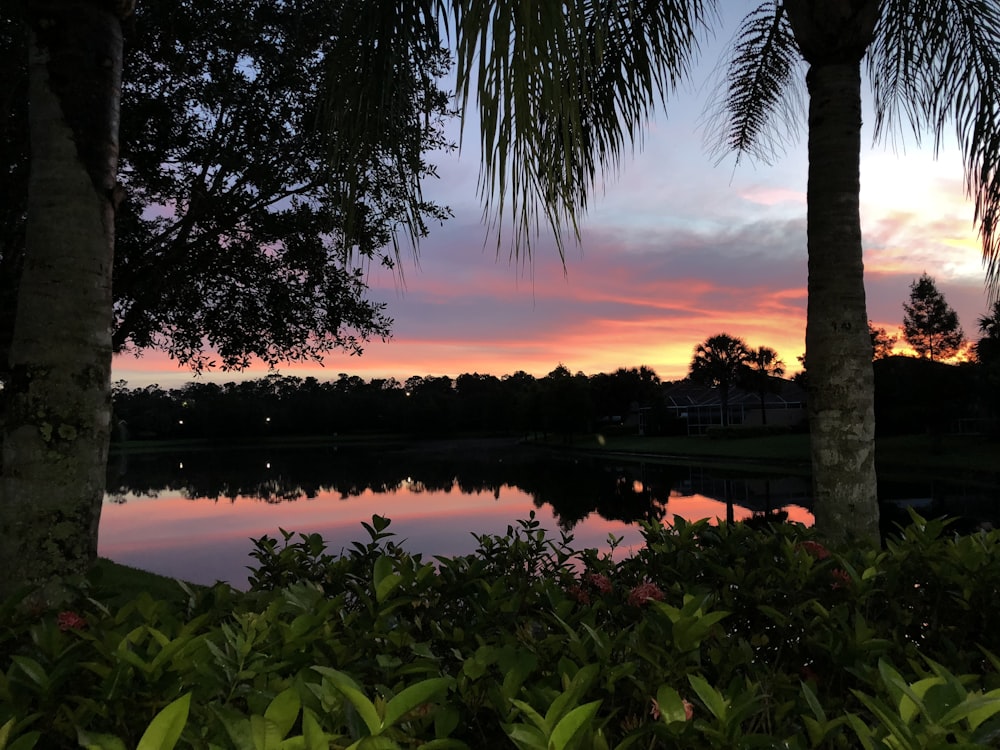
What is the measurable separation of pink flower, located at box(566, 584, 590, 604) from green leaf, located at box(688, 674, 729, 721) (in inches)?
52.4

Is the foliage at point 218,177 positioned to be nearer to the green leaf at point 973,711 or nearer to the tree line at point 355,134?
the tree line at point 355,134

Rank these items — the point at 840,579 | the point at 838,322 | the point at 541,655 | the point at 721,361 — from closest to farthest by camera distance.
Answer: the point at 541,655 → the point at 840,579 → the point at 838,322 → the point at 721,361

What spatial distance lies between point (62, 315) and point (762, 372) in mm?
71737

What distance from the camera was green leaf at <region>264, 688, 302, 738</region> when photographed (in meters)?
1.21

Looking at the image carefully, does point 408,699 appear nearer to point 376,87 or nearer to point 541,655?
point 541,655

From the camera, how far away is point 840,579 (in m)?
2.79

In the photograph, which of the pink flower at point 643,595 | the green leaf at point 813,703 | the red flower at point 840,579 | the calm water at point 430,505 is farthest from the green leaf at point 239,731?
the calm water at point 430,505

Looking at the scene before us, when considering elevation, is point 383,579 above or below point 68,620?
above

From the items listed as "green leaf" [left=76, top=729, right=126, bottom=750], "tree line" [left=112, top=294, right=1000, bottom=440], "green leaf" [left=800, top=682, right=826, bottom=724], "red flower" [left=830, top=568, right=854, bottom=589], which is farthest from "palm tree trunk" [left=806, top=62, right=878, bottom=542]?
"tree line" [left=112, top=294, right=1000, bottom=440]

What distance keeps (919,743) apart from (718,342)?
73044 millimetres

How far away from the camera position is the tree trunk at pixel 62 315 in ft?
9.84

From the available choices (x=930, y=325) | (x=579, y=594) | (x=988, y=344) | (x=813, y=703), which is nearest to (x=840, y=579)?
→ (x=579, y=594)

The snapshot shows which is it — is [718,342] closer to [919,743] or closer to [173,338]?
[173,338]

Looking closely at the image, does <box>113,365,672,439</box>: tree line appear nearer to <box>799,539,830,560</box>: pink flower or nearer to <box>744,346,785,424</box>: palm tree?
<box>744,346,785,424</box>: palm tree
